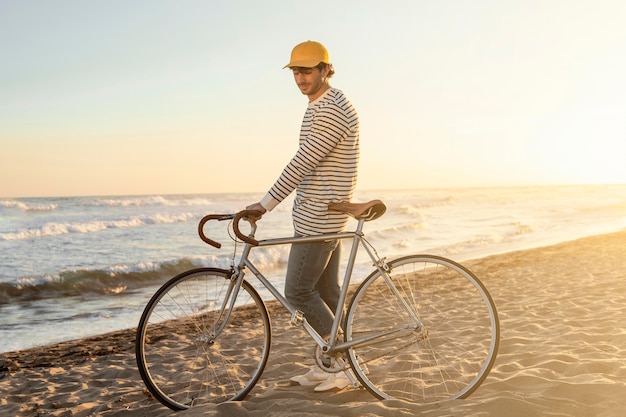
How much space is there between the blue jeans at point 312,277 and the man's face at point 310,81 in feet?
2.92

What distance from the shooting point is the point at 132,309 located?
8516mm

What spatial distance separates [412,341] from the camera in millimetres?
3412

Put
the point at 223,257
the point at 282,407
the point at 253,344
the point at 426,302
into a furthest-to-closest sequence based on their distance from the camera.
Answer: the point at 223,257 → the point at 426,302 → the point at 253,344 → the point at 282,407

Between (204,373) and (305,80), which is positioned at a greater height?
(305,80)

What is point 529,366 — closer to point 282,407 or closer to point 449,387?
point 449,387

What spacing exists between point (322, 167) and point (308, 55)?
2.10 feet

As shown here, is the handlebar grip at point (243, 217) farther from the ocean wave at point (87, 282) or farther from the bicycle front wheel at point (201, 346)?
the ocean wave at point (87, 282)

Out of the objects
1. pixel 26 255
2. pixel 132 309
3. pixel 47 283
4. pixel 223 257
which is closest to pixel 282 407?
pixel 132 309

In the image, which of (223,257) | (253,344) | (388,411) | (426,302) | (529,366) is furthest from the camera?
(223,257)

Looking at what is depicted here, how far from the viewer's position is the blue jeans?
3.46 meters

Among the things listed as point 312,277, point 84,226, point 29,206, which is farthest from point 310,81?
point 29,206

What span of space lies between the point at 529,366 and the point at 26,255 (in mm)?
14553

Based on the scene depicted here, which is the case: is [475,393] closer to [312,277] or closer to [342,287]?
[342,287]

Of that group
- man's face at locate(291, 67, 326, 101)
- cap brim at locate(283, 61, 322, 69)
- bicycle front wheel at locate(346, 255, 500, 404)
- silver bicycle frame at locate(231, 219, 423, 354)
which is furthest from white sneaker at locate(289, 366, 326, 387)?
cap brim at locate(283, 61, 322, 69)
